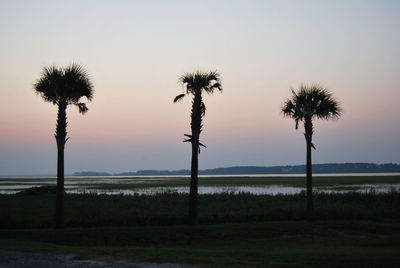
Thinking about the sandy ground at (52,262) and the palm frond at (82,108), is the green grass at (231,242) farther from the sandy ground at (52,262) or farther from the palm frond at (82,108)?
the palm frond at (82,108)

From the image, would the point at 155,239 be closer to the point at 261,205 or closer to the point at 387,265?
the point at 387,265

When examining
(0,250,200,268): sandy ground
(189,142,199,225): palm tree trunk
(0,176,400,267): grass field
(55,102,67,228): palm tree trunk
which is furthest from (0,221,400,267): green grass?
(55,102,67,228): palm tree trunk

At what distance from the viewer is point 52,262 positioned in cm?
1493

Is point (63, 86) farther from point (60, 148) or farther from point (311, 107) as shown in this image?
point (311, 107)

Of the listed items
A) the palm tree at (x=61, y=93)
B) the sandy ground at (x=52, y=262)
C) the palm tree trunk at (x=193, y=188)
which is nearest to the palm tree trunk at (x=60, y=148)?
the palm tree at (x=61, y=93)

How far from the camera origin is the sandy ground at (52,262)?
562 inches

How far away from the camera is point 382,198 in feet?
130

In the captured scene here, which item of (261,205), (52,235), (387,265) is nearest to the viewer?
(387,265)

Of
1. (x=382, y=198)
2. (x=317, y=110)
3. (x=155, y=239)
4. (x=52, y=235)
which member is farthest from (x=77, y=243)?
(x=382, y=198)

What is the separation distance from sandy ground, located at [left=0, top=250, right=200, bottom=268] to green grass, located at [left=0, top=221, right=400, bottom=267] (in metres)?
0.81

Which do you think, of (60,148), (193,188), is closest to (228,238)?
(193,188)

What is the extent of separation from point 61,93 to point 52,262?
1298 cm

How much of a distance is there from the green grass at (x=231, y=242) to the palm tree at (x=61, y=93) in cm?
269

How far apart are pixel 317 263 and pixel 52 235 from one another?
48.5 feet
